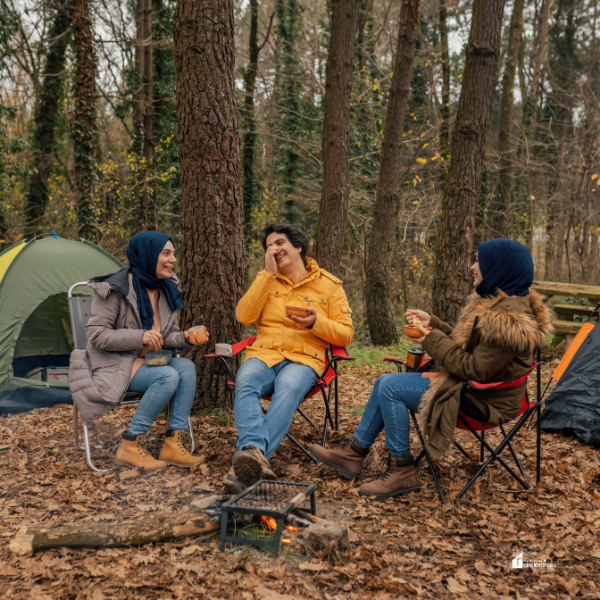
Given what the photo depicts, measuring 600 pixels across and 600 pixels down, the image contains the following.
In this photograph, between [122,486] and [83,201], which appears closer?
[122,486]

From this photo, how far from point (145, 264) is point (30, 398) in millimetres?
2170

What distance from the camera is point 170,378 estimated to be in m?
3.13

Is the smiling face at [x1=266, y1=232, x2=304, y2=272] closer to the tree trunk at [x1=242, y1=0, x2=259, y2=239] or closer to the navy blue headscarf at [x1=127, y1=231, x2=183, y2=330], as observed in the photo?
the navy blue headscarf at [x1=127, y1=231, x2=183, y2=330]

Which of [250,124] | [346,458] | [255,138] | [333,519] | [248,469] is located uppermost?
[250,124]

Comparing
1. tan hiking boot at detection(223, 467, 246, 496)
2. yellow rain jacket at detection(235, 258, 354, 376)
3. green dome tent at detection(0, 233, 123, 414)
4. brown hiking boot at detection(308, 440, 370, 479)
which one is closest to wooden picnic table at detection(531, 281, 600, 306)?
yellow rain jacket at detection(235, 258, 354, 376)

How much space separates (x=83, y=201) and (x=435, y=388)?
783cm

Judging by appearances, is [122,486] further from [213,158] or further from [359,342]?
[359,342]

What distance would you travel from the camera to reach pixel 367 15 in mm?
11992

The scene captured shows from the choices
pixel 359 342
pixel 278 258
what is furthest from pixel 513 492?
pixel 359 342

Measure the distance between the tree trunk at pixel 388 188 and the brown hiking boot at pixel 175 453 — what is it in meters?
5.35

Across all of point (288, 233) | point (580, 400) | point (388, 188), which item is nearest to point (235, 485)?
point (288, 233)

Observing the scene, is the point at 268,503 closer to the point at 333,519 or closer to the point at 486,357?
the point at 333,519

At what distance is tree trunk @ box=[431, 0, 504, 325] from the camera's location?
17.1 ft

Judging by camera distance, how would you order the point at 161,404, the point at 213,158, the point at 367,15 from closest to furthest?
the point at 161,404 < the point at 213,158 < the point at 367,15
